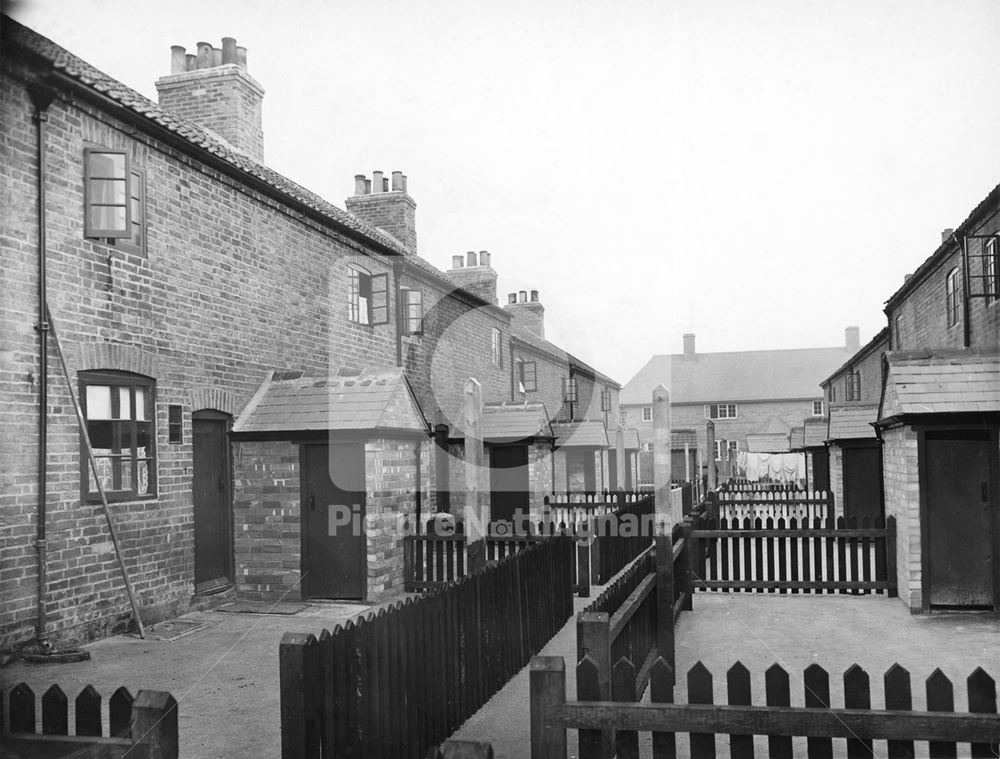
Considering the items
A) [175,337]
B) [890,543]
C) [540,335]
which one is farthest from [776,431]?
[175,337]

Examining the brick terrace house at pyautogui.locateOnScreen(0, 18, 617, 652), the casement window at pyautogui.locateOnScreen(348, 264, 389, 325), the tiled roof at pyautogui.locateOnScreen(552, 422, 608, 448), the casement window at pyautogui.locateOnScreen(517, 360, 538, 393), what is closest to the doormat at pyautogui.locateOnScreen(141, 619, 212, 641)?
the brick terrace house at pyautogui.locateOnScreen(0, 18, 617, 652)

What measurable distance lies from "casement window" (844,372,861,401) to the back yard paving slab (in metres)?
30.5

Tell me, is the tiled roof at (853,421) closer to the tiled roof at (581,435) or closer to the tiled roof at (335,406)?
the tiled roof at (581,435)

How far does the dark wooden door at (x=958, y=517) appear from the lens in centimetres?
949

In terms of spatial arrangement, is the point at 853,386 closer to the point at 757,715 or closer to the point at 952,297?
the point at 952,297

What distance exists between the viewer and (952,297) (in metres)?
18.7

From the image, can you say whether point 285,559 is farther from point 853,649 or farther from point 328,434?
point 853,649

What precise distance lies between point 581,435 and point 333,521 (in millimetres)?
16023

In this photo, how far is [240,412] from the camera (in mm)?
11484

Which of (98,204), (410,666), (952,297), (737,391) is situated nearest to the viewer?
(410,666)

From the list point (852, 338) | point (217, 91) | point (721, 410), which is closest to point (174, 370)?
point (217, 91)

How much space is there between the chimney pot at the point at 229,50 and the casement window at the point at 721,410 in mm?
46187

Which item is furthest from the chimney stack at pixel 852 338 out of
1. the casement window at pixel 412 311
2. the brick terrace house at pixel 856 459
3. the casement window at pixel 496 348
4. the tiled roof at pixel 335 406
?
the tiled roof at pixel 335 406

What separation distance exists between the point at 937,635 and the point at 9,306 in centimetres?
997
